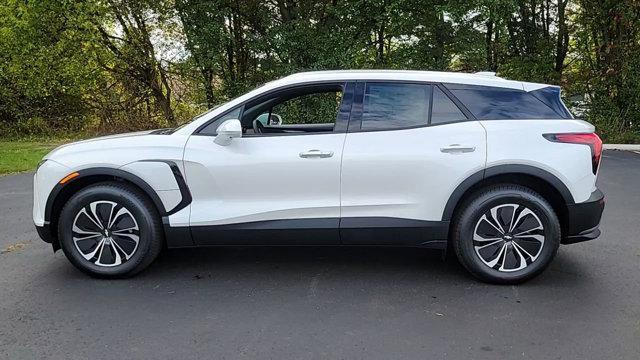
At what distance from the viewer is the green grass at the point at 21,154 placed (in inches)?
417

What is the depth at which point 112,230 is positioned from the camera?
13.6 feet

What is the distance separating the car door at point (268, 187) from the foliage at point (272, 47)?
12166 mm

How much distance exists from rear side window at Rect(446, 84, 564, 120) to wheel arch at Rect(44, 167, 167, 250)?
2452mm

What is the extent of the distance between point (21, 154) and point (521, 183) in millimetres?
12240

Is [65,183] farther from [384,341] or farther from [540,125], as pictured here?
[540,125]

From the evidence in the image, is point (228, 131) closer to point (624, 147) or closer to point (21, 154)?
point (21, 154)

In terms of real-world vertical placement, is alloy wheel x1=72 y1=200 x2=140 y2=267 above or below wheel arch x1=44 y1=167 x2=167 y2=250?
below

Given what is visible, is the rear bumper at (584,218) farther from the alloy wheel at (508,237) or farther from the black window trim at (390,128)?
the black window trim at (390,128)

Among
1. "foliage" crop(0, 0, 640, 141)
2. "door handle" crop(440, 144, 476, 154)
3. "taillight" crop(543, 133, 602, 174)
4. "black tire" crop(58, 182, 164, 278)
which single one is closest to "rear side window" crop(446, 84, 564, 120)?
"taillight" crop(543, 133, 602, 174)

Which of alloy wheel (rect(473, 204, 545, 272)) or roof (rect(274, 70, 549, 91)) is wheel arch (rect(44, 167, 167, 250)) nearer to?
roof (rect(274, 70, 549, 91))

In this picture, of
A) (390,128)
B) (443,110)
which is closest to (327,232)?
(390,128)

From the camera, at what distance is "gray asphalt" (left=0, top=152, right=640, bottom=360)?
10.1 feet

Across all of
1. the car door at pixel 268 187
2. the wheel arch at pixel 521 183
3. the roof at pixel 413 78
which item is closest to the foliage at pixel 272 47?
the roof at pixel 413 78

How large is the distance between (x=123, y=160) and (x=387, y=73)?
217 cm
